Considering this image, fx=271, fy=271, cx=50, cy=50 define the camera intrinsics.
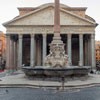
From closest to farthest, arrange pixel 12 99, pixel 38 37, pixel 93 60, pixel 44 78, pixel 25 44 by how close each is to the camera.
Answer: pixel 12 99, pixel 44 78, pixel 93 60, pixel 38 37, pixel 25 44

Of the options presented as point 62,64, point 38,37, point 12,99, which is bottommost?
point 12,99

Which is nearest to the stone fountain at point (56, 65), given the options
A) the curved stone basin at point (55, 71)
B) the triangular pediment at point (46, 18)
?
the curved stone basin at point (55, 71)

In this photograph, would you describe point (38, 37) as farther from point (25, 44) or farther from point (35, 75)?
point (35, 75)

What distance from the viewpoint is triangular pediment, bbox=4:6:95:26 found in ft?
171

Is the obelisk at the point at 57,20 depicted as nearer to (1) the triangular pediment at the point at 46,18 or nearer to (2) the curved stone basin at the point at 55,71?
(2) the curved stone basin at the point at 55,71

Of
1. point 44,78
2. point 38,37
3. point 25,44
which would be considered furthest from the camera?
point 25,44

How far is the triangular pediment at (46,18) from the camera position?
51969mm

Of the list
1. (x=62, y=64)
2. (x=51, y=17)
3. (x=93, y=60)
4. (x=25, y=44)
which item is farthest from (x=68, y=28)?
(x=62, y=64)

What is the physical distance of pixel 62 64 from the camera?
74.1ft

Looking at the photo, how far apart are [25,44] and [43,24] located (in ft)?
41.2

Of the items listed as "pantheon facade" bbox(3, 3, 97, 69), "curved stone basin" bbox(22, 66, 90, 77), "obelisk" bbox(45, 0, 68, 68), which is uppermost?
"pantheon facade" bbox(3, 3, 97, 69)

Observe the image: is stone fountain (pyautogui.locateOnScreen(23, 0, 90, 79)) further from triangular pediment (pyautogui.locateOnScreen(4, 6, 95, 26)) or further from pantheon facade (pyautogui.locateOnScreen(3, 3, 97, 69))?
triangular pediment (pyautogui.locateOnScreen(4, 6, 95, 26))

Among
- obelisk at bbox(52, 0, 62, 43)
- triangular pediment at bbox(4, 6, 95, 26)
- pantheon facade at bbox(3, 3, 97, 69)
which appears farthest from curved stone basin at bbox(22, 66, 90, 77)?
triangular pediment at bbox(4, 6, 95, 26)

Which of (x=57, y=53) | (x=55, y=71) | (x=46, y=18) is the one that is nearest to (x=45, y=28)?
(x=46, y=18)
